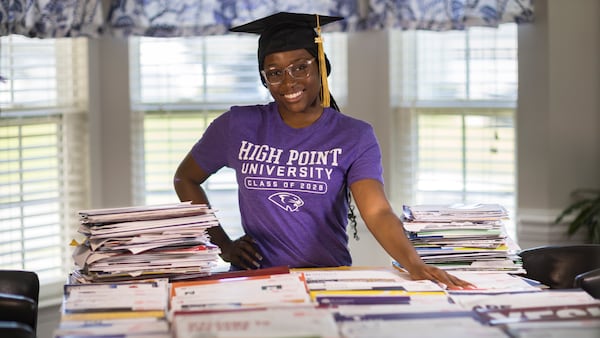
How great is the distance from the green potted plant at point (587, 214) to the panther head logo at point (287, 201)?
5.74ft

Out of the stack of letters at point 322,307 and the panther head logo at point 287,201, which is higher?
the panther head logo at point 287,201

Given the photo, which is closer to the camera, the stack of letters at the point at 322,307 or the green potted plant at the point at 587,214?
the stack of letters at the point at 322,307

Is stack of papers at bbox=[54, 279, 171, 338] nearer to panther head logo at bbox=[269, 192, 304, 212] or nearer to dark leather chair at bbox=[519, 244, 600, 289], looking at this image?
panther head logo at bbox=[269, 192, 304, 212]

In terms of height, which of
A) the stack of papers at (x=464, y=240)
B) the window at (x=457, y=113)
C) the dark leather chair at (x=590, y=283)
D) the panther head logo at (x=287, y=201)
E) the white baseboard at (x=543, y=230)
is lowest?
the white baseboard at (x=543, y=230)

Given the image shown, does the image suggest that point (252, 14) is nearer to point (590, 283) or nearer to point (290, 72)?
point (290, 72)

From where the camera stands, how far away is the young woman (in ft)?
9.43

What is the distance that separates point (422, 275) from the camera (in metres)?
2.55

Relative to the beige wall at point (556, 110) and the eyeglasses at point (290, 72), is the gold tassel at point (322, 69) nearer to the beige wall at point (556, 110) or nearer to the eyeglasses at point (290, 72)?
the eyeglasses at point (290, 72)

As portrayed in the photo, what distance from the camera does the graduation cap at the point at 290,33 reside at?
293cm

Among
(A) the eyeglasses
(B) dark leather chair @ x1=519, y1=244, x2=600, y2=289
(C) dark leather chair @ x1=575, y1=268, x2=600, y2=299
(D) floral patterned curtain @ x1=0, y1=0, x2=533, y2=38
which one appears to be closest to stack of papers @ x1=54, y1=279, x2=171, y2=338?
(A) the eyeglasses

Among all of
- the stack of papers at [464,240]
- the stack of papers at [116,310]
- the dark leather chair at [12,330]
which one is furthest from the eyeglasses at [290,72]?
the dark leather chair at [12,330]

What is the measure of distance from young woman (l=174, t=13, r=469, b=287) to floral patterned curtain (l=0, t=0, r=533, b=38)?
1.35m

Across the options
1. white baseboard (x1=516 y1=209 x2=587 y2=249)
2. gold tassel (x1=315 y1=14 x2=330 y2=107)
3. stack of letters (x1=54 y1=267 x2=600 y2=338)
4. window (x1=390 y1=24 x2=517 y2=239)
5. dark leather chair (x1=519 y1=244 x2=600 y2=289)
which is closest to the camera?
stack of letters (x1=54 y1=267 x2=600 y2=338)

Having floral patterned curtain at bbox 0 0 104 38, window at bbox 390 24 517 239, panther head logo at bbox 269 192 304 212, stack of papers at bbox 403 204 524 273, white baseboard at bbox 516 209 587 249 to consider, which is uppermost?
floral patterned curtain at bbox 0 0 104 38
